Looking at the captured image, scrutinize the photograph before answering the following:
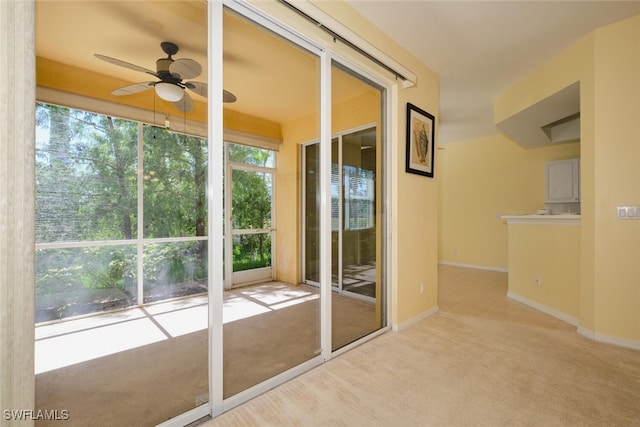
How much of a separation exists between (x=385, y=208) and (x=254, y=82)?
1.66 metres

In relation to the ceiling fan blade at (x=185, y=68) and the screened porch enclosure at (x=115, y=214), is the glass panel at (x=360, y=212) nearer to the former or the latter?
the screened porch enclosure at (x=115, y=214)

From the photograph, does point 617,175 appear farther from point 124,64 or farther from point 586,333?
point 124,64

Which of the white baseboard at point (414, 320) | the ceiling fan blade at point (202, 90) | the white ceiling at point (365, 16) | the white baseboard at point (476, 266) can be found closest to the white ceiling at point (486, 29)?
the white ceiling at point (365, 16)

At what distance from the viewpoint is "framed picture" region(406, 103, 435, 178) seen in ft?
9.61

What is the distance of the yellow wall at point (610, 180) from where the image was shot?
2.49 meters

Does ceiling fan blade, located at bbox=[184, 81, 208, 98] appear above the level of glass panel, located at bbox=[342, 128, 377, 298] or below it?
above

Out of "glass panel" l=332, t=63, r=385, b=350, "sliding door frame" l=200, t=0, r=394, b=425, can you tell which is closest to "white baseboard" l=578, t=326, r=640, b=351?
"glass panel" l=332, t=63, r=385, b=350

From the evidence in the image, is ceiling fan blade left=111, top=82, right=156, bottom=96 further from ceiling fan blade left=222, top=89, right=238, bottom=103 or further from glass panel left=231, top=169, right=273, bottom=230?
glass panel left=231, top=169, right=273, bottom=230

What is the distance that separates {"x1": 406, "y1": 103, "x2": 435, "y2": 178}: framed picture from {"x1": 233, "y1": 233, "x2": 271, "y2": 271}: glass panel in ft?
5.33

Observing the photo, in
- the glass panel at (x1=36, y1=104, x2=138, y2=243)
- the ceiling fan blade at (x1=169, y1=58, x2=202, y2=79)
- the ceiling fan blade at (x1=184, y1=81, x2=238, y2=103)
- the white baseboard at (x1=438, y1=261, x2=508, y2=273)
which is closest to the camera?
the glass panel at (x1=36, y1=104, x2=138, y2=243)

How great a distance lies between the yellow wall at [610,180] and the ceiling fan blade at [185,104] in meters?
3.49

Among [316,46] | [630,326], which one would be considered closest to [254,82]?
[316,46]

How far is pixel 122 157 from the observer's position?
1713 mm

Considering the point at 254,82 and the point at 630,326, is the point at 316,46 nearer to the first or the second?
the point at 254,82
